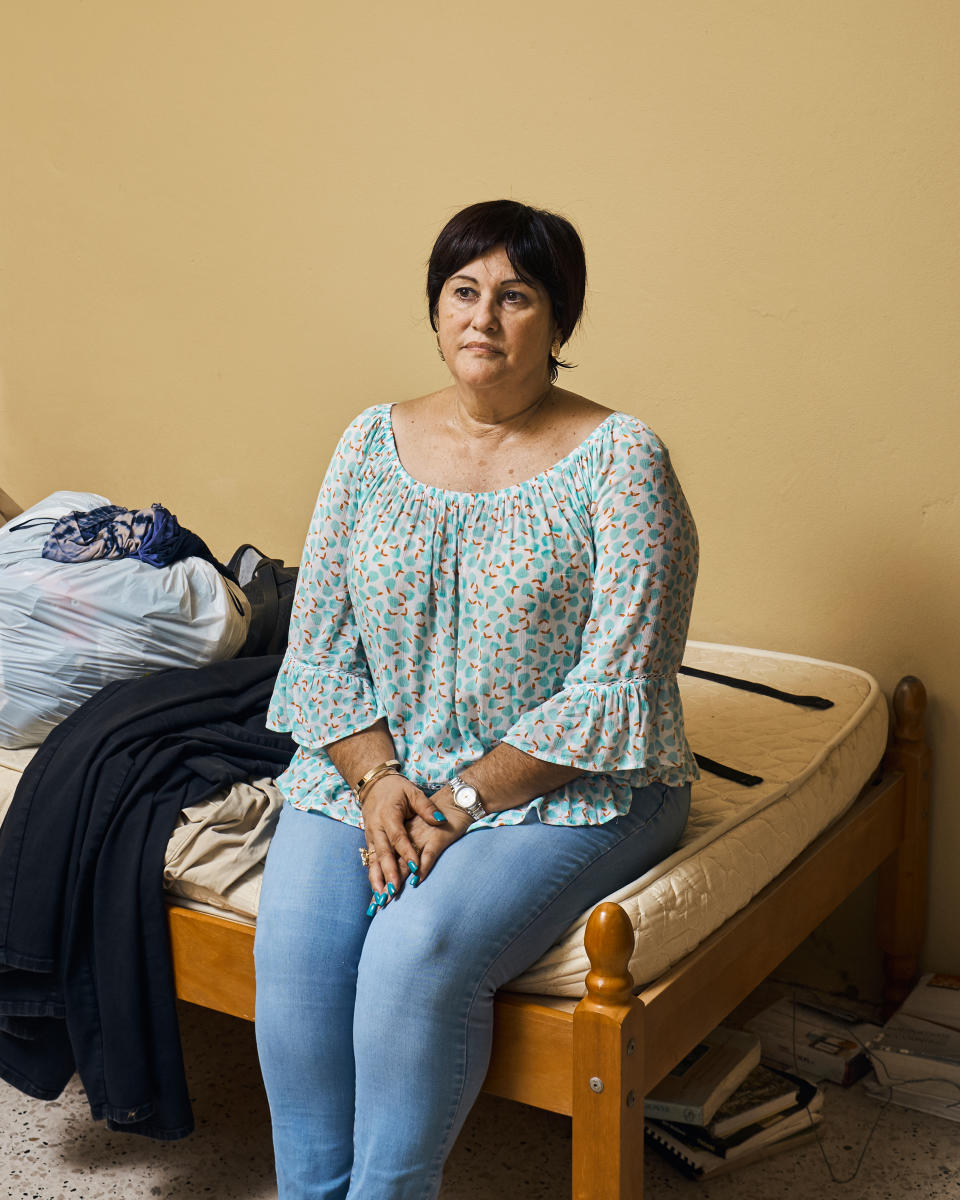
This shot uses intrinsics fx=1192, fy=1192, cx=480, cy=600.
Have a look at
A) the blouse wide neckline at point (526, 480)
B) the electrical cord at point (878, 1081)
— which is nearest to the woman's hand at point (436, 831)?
the blouse wide neckline at point (526, 480)

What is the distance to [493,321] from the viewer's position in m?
1.44

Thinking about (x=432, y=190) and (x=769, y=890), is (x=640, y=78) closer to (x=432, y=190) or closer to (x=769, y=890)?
(x=432, y=190)

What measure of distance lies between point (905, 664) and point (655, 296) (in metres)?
0.84

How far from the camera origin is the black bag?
6.61 ft

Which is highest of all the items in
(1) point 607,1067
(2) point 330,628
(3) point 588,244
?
(3) point 588,244

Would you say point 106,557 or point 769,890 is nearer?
point 769,890

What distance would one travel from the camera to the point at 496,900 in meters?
1.27

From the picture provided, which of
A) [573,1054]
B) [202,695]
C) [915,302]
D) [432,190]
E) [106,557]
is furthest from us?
[432,190]

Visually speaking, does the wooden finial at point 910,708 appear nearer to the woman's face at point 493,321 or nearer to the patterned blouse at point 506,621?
the patterned blouse at point 506,621

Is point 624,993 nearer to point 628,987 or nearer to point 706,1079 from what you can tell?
point 628,987

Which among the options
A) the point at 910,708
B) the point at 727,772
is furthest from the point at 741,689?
the point at 727,772

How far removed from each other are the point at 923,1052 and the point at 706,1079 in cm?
44

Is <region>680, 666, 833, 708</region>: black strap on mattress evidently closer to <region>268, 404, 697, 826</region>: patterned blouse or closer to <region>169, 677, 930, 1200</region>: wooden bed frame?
<region>169, 677, 930, 1200</region>: wooden bed frame

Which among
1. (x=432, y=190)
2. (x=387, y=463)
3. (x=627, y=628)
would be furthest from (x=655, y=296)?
(x=627, y=628)
